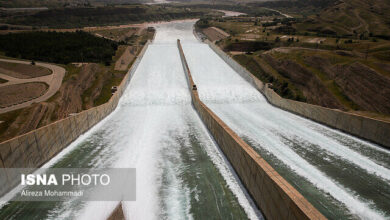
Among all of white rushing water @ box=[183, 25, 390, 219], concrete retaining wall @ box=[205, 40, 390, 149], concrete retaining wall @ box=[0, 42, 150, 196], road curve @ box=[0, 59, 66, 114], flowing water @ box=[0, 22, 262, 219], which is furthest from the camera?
road curve @ box=[0, 59, 66, 114]

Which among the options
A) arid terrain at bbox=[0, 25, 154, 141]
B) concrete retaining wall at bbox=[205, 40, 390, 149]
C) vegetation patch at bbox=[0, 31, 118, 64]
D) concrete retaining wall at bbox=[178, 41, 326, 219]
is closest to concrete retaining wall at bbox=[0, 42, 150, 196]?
concrete retaining wall at bbox=[178, 41, 326, 219]

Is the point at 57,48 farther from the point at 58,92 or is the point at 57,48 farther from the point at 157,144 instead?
the point at 157,144

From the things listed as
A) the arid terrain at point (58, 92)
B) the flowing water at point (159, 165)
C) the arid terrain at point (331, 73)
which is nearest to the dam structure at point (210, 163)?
the flowing water at point (159, 165)

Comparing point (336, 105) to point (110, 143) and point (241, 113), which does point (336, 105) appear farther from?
point (110, 143)

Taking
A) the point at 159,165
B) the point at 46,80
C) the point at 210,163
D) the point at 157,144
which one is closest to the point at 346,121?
the point at 210,163

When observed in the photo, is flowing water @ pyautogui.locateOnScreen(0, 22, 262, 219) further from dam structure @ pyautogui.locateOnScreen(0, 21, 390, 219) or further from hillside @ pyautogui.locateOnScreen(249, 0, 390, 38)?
hillside @ pyautogui.locateOnScreen(249, 0, 390, 38)
